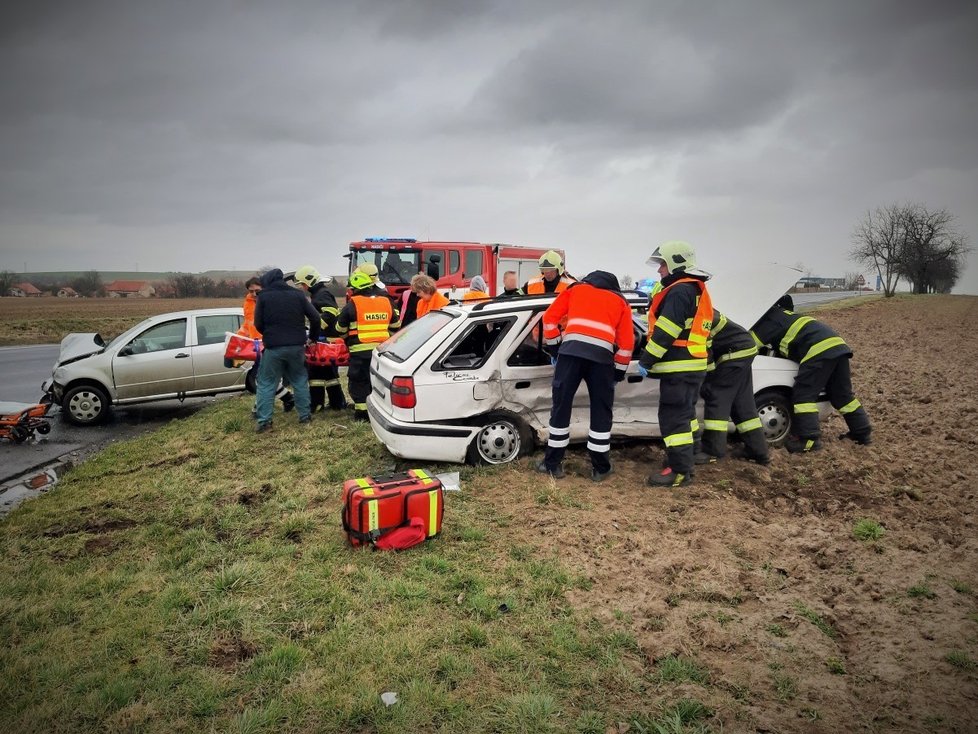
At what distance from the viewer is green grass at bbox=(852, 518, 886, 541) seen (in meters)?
4.12

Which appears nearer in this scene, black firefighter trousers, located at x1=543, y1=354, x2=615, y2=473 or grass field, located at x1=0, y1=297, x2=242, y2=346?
black firefighter trousers, located at x1=543, y1=354, x2=615, y2=473

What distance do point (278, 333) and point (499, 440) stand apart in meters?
3.17

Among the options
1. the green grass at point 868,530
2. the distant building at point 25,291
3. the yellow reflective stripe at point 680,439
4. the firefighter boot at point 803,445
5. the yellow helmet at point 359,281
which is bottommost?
the green grass at point 868,530

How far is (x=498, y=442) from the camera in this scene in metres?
5.63

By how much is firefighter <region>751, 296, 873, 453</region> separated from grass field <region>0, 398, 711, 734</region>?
332 cm

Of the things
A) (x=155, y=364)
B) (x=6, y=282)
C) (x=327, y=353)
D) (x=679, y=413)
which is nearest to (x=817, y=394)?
(x=679, y=413)

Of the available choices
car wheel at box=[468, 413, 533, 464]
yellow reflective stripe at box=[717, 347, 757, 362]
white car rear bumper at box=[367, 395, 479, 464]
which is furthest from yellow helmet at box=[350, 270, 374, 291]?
yellow reflective stripe at box=[717, 347, 757, 362]

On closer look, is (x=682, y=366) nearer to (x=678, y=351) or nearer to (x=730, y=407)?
(x=678, y=351)

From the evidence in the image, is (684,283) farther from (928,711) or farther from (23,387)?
(23,387)

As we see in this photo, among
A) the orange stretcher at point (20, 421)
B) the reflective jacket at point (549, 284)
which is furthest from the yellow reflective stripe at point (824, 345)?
the orange stretcher at point (20, 421)

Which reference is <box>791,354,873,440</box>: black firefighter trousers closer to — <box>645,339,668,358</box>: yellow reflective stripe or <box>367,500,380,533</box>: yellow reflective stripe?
<box>645,339,668,358</box>: yellow reflective stripe

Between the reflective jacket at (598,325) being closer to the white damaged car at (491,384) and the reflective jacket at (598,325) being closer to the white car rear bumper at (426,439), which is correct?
the white damaged car at (491,384)

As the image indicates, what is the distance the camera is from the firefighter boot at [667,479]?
17.0ft

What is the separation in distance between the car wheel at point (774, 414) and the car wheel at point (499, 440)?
8.04 feet
